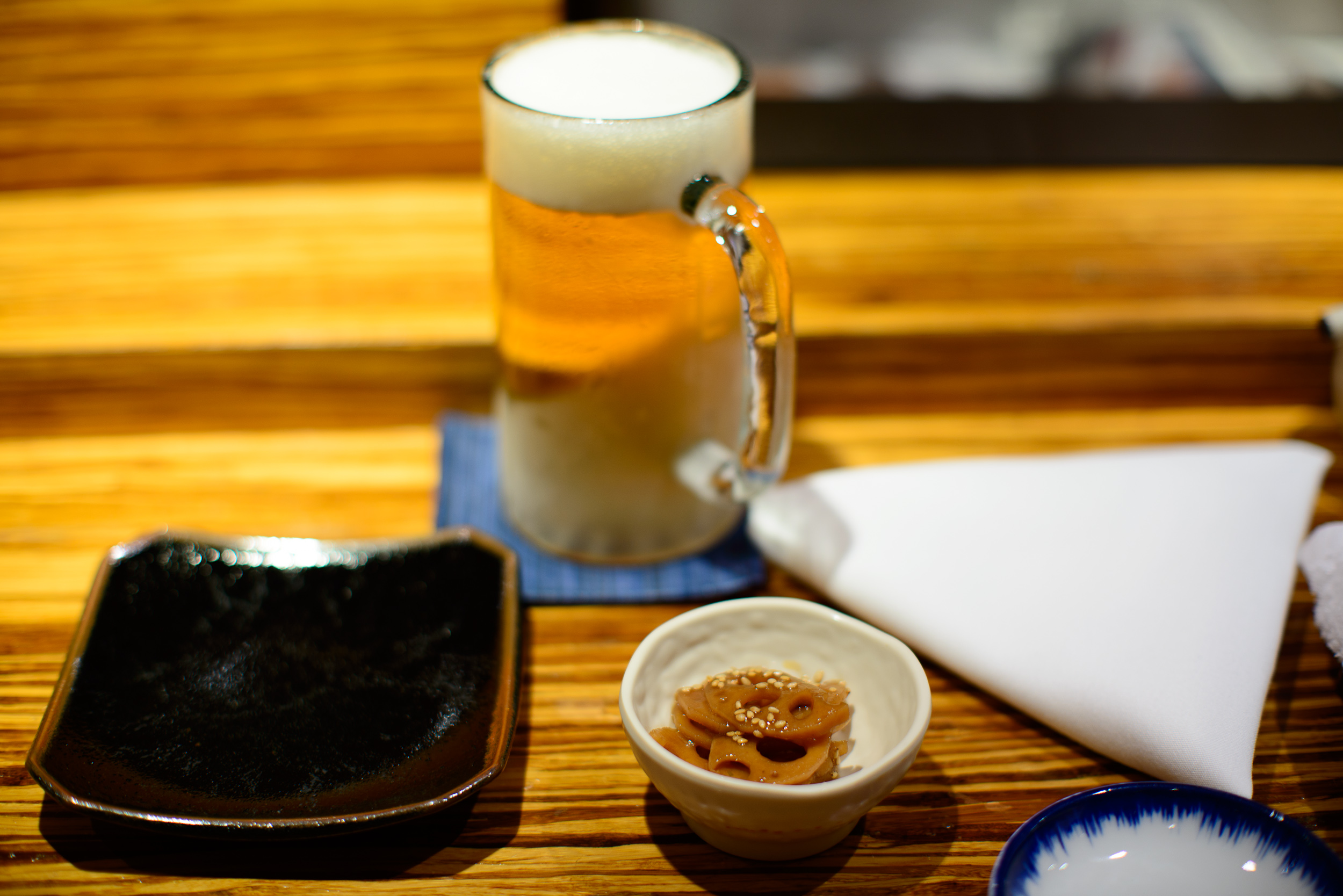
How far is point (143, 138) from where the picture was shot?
1368mm

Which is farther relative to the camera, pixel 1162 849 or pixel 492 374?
pixel 492 374

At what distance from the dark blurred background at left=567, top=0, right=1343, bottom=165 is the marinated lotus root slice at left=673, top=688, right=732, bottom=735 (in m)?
0.87

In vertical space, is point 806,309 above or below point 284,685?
above

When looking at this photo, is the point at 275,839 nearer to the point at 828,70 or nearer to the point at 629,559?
the point at 629,559

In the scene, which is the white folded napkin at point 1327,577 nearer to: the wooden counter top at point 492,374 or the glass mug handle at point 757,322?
the wooden counter top at point 492,374

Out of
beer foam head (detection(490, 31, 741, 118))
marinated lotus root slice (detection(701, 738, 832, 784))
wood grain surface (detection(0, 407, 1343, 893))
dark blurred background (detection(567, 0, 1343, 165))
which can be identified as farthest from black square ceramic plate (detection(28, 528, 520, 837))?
dark blurred background (detection(567, 0, 1343, 165))

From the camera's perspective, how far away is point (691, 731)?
71 centimetres

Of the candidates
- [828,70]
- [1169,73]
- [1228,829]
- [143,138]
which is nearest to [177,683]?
[1228,829]

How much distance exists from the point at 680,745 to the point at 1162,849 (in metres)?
0.30

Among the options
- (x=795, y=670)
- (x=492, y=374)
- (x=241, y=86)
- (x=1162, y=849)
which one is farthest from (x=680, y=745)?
(x=241, y=86)

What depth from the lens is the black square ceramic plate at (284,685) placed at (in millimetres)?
701

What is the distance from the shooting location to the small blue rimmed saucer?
2.05ft

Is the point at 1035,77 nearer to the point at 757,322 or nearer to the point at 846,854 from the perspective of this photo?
the point at 757,322

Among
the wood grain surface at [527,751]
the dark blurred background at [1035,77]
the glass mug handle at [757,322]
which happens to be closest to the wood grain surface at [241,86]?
the dark blurred background at [1035,77]
